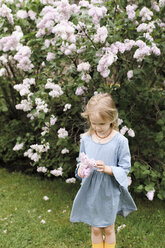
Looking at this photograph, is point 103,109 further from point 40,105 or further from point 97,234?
point 40,105

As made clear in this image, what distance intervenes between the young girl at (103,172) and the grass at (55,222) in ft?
2.73

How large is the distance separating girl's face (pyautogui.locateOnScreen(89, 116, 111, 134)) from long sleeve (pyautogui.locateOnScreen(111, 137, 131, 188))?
165 millimetres

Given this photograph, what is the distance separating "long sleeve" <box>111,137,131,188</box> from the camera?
189 cm

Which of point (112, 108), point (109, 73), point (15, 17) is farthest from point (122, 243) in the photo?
point (15, 17)

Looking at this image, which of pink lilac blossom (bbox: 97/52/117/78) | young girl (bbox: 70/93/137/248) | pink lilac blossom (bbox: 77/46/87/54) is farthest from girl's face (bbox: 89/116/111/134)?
pink lilac blossom (bbox: 77/46/87/54)

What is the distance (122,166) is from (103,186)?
234mm

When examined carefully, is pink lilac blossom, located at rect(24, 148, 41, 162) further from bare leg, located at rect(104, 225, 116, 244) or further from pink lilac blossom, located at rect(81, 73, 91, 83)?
bare leg, located at rect(104, 225, 116, 244)

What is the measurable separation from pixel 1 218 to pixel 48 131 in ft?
4.16

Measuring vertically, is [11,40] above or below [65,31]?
below

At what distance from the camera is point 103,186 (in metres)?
2.04

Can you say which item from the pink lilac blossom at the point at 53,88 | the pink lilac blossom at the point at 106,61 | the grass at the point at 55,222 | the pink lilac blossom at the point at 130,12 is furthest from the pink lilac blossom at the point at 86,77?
the grass at the point at 55,222

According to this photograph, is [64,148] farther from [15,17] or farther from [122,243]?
[15,17]

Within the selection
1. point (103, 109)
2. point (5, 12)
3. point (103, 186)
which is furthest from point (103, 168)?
point (5, 12)

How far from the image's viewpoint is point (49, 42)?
9.67 ft
